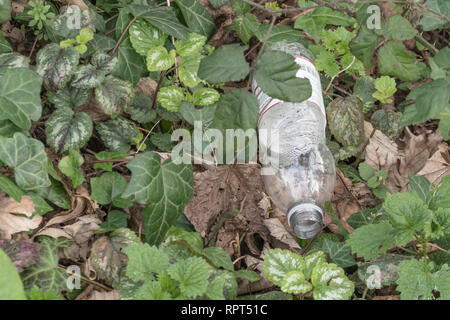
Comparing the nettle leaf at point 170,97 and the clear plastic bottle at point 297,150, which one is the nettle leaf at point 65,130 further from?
the clear plastic bottle at point 297,150

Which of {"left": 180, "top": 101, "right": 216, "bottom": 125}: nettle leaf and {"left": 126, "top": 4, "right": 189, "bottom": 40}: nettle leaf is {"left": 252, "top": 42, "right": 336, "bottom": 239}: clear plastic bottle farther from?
{"left": 126, "top": 4, "right": 189, "bottom": 40}: nettle leaf

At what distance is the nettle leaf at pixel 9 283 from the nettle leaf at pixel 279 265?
30.2 inches

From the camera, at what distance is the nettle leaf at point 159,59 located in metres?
1.74

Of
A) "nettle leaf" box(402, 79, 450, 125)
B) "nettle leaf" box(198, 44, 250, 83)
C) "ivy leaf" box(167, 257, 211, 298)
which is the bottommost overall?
"ivy leaf" box(167, 257, 211, 298)

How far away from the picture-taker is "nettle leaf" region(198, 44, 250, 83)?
131 cm

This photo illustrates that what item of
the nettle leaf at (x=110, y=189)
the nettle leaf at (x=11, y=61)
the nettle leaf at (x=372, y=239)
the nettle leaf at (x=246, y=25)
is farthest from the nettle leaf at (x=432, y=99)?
the nettle leaf at (x=11, y=61)

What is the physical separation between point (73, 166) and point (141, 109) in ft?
1.36

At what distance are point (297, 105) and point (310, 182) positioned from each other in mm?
345

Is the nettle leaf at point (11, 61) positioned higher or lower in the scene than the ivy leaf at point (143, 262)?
higher

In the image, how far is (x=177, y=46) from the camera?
1.81 metres

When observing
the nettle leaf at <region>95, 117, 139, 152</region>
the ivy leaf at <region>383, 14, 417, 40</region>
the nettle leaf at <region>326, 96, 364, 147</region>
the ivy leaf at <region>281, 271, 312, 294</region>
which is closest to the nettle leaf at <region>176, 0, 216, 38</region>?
the nettle leaf at <region>95, 117, 139, 152</region>

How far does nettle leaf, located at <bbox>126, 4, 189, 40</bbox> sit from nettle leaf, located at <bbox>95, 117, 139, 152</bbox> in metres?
0.41
